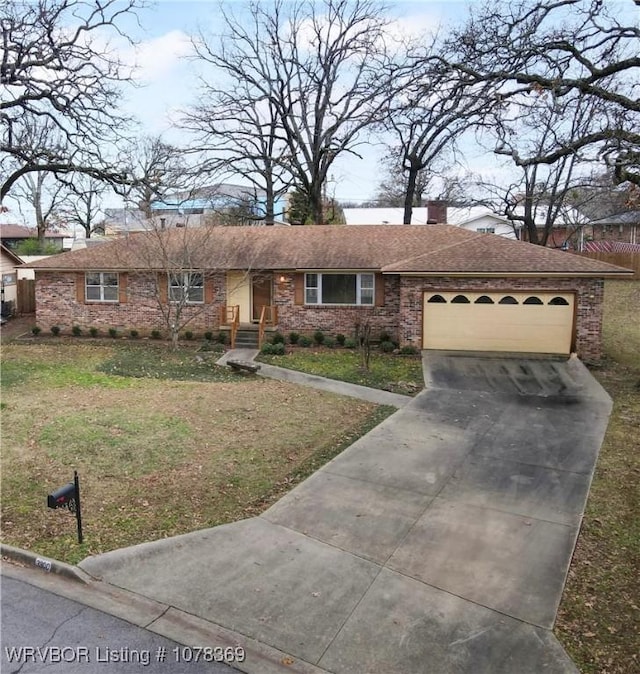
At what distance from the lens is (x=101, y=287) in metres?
21.0

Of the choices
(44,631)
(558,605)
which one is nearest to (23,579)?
(44,631)

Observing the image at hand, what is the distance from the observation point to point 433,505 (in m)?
7.39

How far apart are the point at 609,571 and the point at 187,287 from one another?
585 inches

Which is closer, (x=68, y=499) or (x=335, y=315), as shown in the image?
(x=68, y=499)

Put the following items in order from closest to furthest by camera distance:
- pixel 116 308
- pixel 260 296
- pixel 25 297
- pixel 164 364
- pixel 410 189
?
1. pixel 164 364
2. pixel 260 296
3. pixel 116 308
4. pixel 25 297
5. pixel 410 189

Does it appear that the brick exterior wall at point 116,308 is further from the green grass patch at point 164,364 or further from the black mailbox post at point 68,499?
the black mailbox post at point 68,499

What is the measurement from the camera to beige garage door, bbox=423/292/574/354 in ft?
55.4

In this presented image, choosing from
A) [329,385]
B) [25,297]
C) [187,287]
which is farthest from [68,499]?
[25,297]

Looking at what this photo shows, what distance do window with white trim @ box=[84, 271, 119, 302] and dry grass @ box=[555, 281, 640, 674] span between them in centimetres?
1658

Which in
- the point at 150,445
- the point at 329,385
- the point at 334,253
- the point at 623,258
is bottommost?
the point at 150,445

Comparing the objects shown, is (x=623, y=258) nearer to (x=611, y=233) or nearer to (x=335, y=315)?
(x=611, y=233)

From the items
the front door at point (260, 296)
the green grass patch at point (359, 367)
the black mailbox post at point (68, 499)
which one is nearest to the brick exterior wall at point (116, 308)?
the front door at point (260, 296)

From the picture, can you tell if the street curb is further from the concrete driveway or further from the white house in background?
the white house in background

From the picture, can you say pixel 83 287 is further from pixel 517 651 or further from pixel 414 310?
pixel 517 651
